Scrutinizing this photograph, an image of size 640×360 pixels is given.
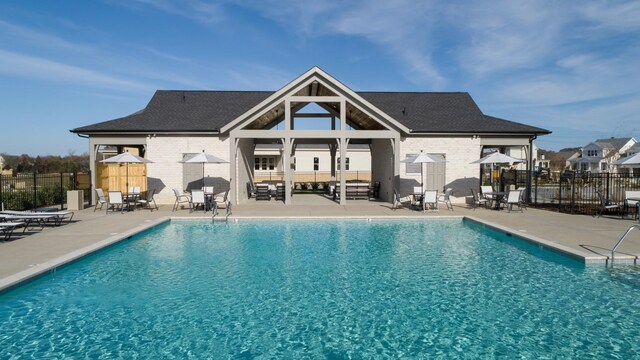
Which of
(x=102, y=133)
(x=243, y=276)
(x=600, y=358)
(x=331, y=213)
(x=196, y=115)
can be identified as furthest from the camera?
(x=196, y=115)

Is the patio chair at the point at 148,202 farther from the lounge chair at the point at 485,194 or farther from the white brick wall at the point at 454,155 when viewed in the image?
the lounge chair at the point at 485,194

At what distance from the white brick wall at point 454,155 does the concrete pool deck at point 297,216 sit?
1457 millimetres

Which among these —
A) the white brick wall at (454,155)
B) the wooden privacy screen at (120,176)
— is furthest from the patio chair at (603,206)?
the wooden privacy screen at (120,176)

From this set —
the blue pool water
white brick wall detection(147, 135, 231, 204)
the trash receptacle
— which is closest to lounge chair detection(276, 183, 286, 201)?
white brick wall detection(147, 135, 231, 204)

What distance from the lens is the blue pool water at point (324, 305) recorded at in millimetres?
5031

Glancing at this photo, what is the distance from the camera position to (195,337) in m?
5.27

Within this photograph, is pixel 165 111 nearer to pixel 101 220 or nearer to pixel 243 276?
pixel 101 220

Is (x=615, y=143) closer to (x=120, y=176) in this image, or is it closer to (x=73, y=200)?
(x=120, y=176)

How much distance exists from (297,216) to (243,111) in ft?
29.1

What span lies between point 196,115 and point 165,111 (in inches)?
71.6

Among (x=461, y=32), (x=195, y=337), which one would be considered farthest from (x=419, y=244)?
(x=461, y=32)

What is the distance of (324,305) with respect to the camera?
6.41 meters

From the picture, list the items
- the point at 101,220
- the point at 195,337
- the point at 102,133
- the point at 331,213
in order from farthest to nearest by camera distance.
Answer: the point at 102,133, the point at 331,213, the point at 101,220, the point at 195,337

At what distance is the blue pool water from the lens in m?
5.03
